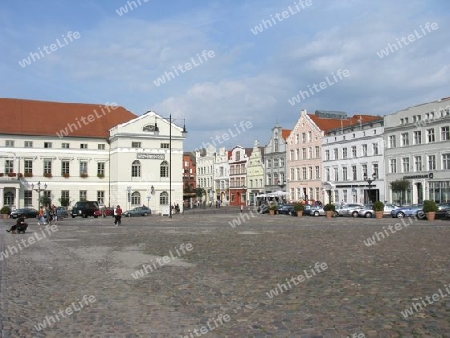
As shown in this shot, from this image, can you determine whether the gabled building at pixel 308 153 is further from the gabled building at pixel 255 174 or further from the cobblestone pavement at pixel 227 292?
the cobblestone pavement at pixel 227 292

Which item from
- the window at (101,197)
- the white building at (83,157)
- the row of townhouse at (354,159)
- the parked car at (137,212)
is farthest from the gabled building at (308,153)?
the window at (101,197)

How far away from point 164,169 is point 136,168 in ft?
13.6

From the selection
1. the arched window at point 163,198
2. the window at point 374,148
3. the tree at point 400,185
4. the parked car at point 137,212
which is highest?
the window at point 374,148

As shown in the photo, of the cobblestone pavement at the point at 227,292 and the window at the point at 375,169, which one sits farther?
the window at the point at 375,169

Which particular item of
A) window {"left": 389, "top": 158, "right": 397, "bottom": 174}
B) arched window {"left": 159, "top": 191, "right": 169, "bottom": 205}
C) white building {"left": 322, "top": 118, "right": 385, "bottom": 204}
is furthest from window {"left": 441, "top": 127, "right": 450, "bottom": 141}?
arched window {"left": 159, "top": 191, "right": 169, "bottom": 205}

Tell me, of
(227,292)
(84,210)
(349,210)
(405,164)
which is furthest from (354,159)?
(227,292)

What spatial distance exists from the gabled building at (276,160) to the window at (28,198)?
1555 inches

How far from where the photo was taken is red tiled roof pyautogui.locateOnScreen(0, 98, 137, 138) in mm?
68250

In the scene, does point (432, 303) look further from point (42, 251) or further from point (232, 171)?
point (232, 171)

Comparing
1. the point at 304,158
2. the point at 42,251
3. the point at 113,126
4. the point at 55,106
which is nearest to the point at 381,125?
the point at 304,158

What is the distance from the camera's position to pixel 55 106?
73.9 meters

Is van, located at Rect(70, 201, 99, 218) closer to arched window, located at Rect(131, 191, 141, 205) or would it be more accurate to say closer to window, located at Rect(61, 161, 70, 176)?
arched window, located at Rect(131, 191, 141, 205)

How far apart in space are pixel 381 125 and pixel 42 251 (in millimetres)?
53172

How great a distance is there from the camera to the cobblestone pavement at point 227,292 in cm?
743
